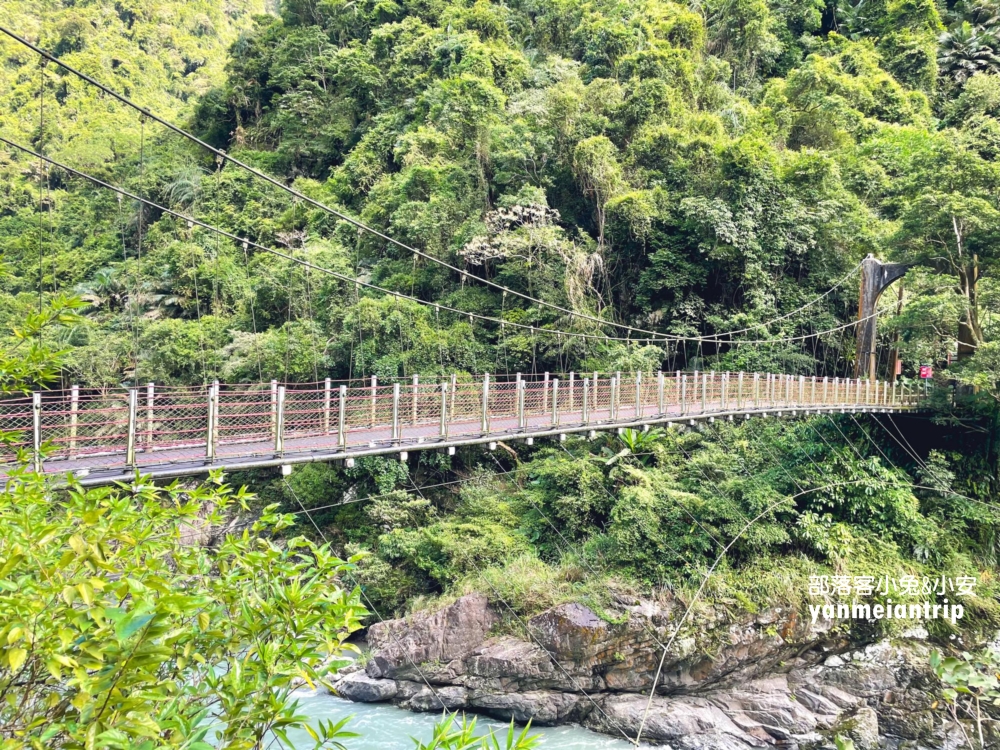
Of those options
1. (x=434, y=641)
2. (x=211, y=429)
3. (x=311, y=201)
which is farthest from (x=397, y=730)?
(x=311, y=201)

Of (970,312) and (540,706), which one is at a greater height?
(970,312)

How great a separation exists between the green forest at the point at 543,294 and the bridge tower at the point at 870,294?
0.29 metres

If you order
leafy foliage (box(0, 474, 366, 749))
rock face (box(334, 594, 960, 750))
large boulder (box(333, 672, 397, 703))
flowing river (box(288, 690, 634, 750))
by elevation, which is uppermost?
leafy foliage (box(0, 474, 366, 749))

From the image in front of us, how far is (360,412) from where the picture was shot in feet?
20.1

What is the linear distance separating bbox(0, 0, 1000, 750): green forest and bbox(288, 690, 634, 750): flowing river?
0.43 m

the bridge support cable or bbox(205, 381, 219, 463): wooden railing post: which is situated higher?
the bridge support cable

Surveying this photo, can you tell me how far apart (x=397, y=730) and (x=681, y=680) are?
3.27m

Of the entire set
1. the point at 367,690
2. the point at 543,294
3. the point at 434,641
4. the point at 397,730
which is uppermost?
the point at 543,294

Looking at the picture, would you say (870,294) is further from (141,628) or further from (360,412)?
(141,628)

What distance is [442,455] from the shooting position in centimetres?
991

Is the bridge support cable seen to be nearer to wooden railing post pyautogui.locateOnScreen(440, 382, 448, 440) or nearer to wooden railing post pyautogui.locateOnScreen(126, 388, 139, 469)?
wooden railing post pyautogui.locateOnScreen(440, 382, 448, 440)

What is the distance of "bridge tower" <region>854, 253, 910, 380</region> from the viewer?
1055 centimetres

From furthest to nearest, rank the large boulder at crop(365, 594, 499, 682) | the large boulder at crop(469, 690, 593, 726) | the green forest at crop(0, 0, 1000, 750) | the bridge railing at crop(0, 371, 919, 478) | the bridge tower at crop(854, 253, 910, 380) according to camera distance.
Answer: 1. the bridge tower at crop(854, 253, 910, 380)
2. the large boulder at crop(365, 594, 499, 682)
3. the large boulder at crop(469, 690, 593, 726)
4. the bridge railing at crop(0, 371, 919, 478)
5. the green forest at crop(0, 0, 1000, 750)

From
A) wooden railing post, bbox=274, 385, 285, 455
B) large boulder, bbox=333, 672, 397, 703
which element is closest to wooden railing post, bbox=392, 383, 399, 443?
wooden railing post, bbox=274, 385, 285, 455
